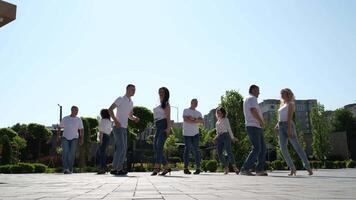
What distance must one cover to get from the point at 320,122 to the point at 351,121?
114 feet

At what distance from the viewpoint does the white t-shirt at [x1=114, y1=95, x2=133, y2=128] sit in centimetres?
868

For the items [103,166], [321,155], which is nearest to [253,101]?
[103,166]

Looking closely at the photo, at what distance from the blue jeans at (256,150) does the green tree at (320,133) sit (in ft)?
102

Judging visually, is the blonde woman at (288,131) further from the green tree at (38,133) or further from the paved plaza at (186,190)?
the green tree at (38,133)

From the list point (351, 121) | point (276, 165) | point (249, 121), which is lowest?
point (276, 165)

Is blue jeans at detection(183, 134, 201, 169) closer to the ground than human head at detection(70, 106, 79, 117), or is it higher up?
closer to the ground

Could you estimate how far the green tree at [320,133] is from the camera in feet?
123

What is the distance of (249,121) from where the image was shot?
29.0 ft

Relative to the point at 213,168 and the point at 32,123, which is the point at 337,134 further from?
the point at 32,123

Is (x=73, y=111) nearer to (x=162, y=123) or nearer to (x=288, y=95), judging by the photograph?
(x=162, y=123)

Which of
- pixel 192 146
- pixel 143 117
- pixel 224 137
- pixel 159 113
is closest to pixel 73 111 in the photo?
pixel 192 146

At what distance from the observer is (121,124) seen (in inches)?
339

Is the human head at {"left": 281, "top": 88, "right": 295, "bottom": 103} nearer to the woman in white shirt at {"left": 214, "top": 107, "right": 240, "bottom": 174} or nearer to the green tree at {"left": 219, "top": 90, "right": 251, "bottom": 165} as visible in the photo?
the woman in white shirt at {"left": 214, "top": 107, "right": 240, "bottom": 174}

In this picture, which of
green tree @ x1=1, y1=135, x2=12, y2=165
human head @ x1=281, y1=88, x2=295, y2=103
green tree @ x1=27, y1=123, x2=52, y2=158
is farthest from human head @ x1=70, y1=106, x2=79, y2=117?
green tree @ x1=27, y1=123, x2=52, y2=158
